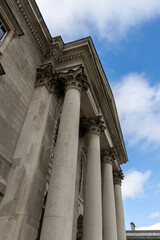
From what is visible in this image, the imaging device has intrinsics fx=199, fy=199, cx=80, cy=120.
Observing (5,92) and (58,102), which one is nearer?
(5,92)

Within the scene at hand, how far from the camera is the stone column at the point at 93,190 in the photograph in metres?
10.9

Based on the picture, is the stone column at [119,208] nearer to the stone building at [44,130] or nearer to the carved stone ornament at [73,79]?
the stone building at [44,130]

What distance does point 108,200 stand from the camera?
1585 centimetres

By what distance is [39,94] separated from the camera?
1127cm

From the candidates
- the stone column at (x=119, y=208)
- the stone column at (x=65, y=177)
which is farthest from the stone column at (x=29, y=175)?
the stone column at (x=119, y=208)

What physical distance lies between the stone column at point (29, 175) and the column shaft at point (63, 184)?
32.0 inches

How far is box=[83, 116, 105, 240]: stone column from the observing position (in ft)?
35.7

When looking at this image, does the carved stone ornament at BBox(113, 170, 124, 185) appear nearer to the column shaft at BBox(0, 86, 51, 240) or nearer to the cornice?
the cornice

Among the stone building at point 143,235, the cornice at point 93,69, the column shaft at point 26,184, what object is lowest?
the column shaft at point 26,184

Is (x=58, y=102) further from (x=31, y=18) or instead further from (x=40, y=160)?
(x=31, y=18)

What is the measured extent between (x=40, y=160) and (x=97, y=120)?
6.95 m

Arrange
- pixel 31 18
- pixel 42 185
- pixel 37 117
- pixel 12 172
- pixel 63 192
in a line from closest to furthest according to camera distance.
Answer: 1. pixel 63 192
2. pixel 12 172
3. pixel 42 185
4. pixel 37 117
5. pixel 31 18

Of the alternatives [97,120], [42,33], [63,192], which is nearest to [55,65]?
[42,33]

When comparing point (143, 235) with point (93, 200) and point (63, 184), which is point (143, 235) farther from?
point (63, 184)
